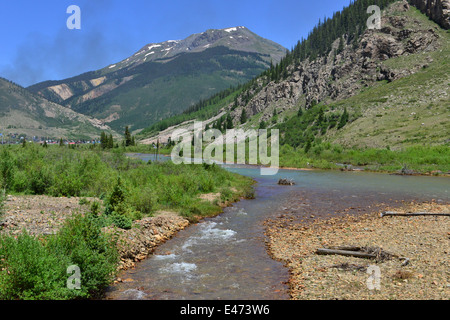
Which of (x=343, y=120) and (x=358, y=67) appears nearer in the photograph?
(x=343, y=120)

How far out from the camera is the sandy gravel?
10277 mm

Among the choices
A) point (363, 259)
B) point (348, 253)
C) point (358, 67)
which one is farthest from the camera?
point (358, 67)

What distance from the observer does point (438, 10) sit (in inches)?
5049

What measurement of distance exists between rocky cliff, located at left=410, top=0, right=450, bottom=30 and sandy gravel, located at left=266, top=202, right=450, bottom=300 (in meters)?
140

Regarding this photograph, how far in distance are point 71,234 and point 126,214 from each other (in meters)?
6.88

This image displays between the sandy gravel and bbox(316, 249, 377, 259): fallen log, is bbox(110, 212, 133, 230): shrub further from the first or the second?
bbox(316, 249, 377, 259): fallen log

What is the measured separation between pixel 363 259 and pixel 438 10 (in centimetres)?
15449

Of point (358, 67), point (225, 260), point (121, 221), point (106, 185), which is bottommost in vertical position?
point (225, 260)

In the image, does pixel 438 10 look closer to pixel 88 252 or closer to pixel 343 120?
pixel 343 120

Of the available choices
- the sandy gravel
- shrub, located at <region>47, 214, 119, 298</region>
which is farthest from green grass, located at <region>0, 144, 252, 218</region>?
the sandy gravel

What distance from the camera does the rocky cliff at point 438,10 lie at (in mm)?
125000

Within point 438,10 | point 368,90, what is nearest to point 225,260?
point 368,90
